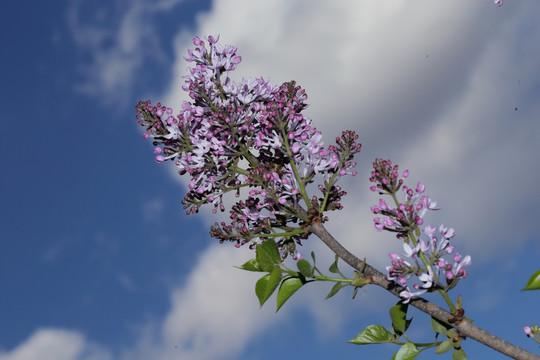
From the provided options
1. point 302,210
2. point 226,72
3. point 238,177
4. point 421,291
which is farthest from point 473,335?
point 226,72

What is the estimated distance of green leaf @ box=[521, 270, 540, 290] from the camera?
3.86 meters

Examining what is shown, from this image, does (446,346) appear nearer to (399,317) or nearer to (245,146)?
(399,317)

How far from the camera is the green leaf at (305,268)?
4.81 meters

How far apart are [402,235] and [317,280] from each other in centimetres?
87

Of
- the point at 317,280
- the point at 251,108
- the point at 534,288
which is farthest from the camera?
the point at 251,108

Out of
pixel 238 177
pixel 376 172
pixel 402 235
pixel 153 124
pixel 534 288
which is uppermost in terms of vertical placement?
pixel 153 124

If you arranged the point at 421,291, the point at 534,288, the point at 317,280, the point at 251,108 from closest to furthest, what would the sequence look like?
the point at 534,288 < the point at 421,291 < the point at 317,280 < the point at 251,108

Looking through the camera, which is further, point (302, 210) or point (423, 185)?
point (302, 210)

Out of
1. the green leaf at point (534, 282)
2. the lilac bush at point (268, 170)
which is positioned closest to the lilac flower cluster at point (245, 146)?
the lilac bush at point (268, 170)

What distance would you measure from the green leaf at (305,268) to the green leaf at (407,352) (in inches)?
38.2

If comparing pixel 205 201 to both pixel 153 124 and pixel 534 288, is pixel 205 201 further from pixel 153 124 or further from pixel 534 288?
pixel 534 288

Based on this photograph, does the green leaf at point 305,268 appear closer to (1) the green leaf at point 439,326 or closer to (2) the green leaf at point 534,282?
(1) the green leaf at point 439,326

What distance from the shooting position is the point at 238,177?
17.9ft

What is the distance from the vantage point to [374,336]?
5.21 metres
